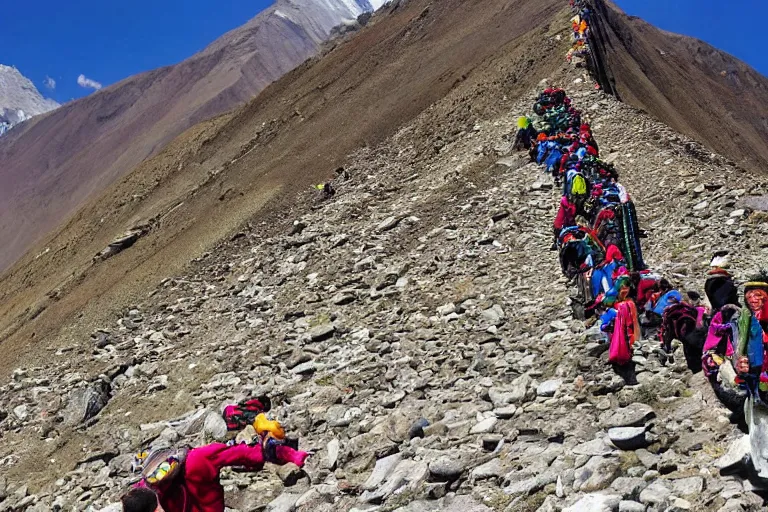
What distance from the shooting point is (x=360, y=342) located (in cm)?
916

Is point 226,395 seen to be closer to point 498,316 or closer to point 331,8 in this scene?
point 498,316

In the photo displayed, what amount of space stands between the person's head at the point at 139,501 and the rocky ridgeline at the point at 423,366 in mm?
1520

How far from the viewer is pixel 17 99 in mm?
179500

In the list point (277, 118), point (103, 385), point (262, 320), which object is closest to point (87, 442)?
point (103, 385)

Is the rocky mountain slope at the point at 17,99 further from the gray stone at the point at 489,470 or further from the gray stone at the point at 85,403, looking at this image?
the gray stone at the point at 489,470

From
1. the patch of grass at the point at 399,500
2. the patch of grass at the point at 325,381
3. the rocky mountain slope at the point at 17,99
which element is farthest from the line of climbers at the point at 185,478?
the rocky mountain slope at the point at 17,99

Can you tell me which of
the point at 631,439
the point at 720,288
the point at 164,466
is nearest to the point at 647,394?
the point at 631,439

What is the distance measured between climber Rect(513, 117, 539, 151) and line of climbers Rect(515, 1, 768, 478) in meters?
3.12

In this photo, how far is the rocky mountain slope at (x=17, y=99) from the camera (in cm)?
17162

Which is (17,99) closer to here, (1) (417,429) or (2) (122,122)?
(2) (122,122)

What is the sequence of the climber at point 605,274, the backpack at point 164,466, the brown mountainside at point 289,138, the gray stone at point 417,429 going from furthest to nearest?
the brown mountainside at point 289,138 → the climber at point 605,274 → the gray stone at point 417,429 → the backpack at point 164,466

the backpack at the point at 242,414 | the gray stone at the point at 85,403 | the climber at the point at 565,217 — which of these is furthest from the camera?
the climber at the point at 565,217

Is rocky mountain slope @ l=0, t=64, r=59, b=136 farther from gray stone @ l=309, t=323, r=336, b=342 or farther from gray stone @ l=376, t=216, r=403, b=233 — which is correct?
gray stone @ l=309, t=323, r=336, b=342

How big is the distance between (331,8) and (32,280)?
130063mm
